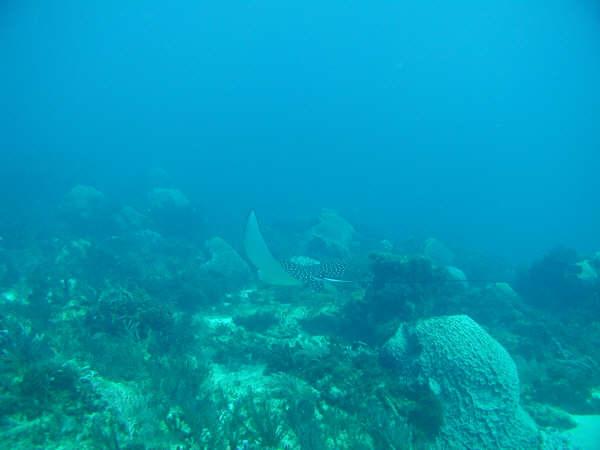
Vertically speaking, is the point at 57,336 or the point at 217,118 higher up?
the point at 217,118

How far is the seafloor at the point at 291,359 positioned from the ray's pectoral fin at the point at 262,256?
1.86 metres

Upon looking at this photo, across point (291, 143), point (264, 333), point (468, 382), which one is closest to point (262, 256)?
point (264, 333)

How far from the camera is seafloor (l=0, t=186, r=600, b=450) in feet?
17.0

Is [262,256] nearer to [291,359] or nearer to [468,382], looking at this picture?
[291,359]

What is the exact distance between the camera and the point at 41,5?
76062mm

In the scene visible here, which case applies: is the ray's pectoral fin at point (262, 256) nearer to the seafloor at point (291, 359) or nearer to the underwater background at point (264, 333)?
the underwater background at point (264, 333)

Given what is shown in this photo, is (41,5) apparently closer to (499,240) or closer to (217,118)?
(217,118)

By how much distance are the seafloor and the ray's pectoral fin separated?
6.09 ft

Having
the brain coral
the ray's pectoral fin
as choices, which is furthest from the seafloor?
the ray's pectoral fin

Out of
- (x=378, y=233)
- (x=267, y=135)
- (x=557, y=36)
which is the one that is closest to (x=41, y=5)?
(x=267, y=135)

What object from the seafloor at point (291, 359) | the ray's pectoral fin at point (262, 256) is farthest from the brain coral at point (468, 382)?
the ray's pectoral fin at point (262, 256)

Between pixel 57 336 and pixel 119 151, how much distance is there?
88892 mm

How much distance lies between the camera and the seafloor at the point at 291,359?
5172 mm

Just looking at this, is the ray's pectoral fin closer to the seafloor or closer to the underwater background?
the underwater background
